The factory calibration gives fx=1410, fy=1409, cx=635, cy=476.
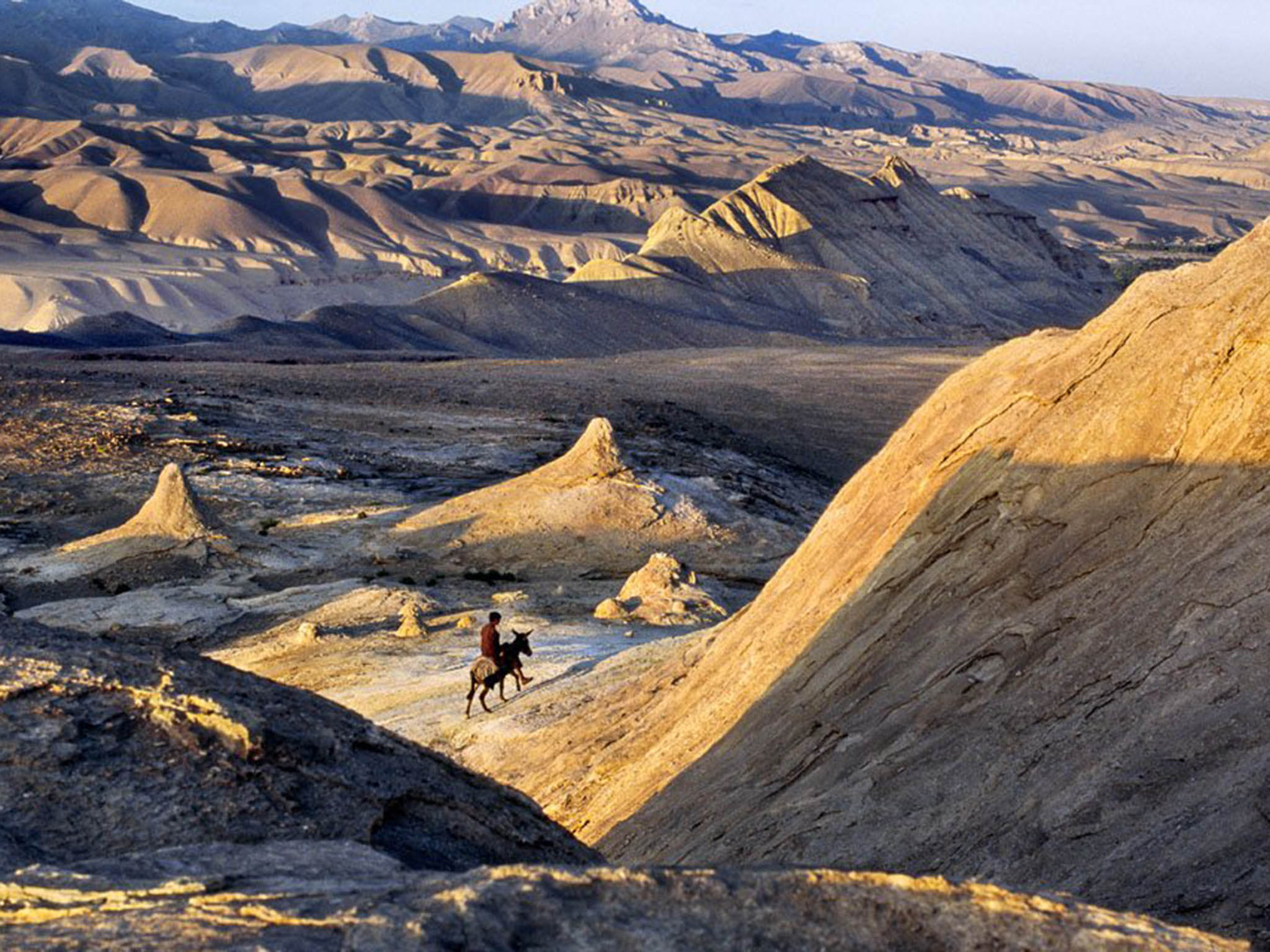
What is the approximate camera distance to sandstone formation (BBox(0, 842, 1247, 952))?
488cm

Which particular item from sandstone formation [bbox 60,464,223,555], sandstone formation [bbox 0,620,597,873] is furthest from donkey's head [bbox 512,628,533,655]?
sandstone formation [bbox 60,464,223,555]

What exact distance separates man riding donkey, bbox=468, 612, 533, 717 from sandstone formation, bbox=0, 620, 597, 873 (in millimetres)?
7857

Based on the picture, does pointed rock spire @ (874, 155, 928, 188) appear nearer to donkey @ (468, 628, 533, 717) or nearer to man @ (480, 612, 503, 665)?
donkey @ (468, 628, 533, 717)

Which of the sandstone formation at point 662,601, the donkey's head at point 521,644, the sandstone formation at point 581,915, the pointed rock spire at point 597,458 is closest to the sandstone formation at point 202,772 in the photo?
the sandstone formation at point 581,915

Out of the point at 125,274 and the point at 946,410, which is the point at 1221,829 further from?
the point at 125,274

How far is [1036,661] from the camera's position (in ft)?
32.4

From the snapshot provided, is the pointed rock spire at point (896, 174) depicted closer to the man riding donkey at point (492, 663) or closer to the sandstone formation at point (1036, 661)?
the man riding donkey at point (492, 663)

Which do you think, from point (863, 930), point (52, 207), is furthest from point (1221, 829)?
point (52, 207)

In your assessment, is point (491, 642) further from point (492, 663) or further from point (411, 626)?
point (411, 626)

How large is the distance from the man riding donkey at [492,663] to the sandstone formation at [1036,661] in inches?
97.9

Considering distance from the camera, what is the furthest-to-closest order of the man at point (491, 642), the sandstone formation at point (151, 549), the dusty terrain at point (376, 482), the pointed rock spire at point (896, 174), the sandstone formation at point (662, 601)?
the pointed rock spire at point (896, 174)
the sandstone formation at point (151, 549)
the sandstone formation at point (662, 601)
the dusty terrain at point (376, 482)
the man at point (491, 642)

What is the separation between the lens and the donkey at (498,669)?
54.0ft

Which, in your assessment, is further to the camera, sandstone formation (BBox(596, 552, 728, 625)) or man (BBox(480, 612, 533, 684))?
sandstone formation (BBox(596, 552, 728, 625))

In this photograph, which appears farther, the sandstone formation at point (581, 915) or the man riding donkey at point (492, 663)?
the man riding donkey at point (492, 663)
